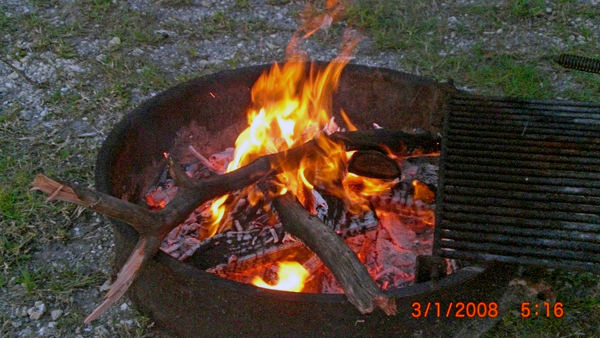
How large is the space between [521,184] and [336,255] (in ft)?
2.56

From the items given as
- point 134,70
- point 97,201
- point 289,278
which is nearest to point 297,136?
point 289,278

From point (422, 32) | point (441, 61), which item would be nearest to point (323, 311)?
point (441, 61)

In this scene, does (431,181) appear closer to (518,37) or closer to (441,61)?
(441,61)

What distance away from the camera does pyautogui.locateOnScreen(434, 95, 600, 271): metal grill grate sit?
2027 millimetres

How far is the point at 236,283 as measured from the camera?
2.06 meters

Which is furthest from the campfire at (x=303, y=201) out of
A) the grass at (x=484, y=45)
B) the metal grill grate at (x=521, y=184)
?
the grass at (x=484, y=45)

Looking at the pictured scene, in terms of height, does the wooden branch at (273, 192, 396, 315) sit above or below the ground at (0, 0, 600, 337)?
above

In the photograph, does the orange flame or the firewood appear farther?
the firewood

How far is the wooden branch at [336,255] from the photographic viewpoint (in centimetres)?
191

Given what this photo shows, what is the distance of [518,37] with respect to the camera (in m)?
4.79

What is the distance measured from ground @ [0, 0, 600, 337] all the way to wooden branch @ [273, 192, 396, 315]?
809 millimetres

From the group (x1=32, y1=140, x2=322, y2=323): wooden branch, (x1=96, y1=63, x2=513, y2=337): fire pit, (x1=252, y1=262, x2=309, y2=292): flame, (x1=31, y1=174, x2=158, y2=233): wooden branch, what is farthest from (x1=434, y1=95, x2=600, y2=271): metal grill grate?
(x1=31, y1=174, x2=158, y2=233): wooden branch
